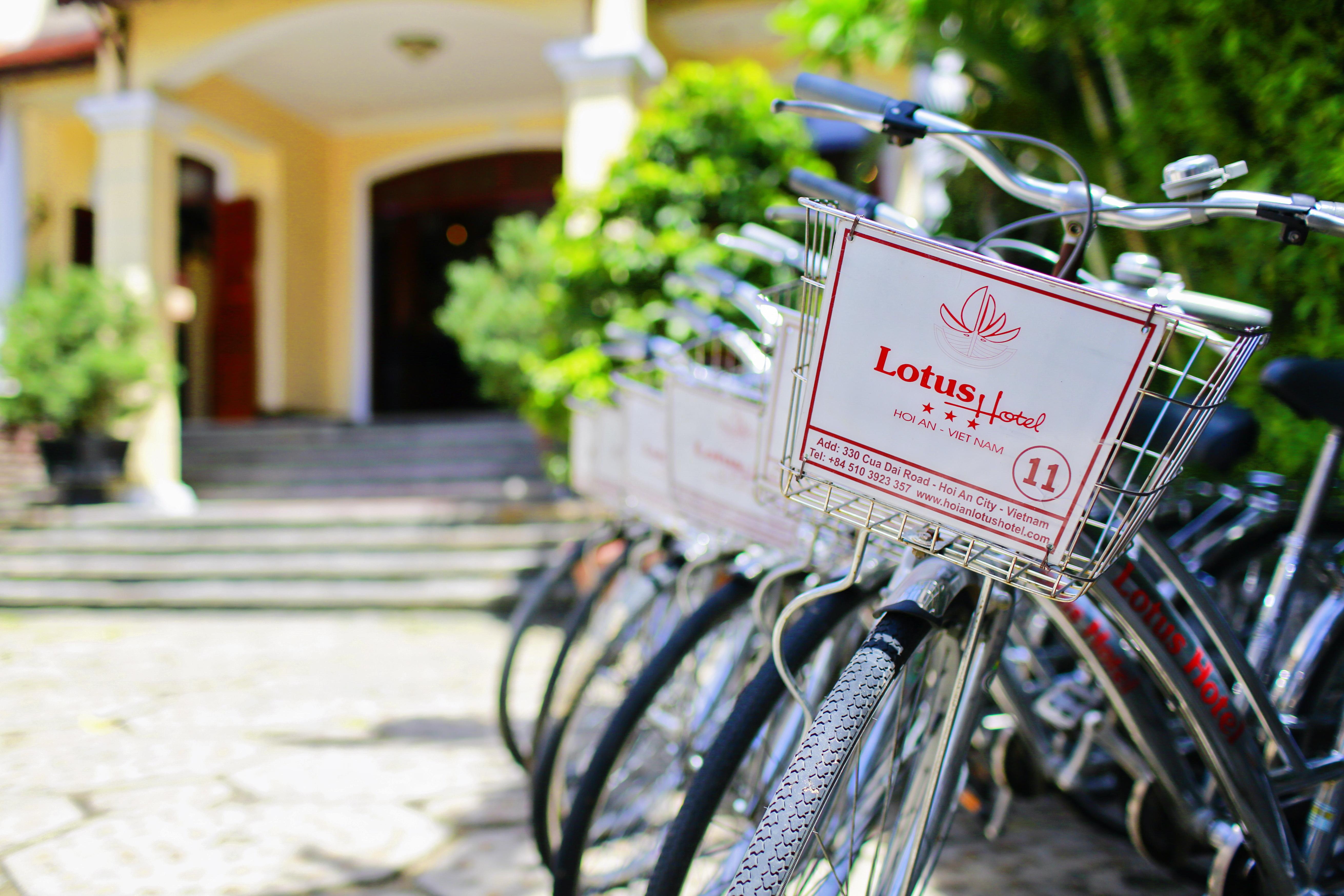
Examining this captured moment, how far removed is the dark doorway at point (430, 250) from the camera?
865cm

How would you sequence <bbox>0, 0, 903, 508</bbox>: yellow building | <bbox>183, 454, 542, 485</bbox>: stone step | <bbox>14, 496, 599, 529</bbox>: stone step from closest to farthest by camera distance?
<bbox>14, 496, 599, 529</bbox>: stone step → <bbox>0, 0, 903, 508</bbox>: yellow building → <bbox>183, 454, 542, 485</bbox>: stone step

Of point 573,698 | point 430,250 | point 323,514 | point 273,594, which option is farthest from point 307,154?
point 573,698

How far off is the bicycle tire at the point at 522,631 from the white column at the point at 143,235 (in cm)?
476

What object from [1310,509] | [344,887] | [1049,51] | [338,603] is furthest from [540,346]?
[1310,509]

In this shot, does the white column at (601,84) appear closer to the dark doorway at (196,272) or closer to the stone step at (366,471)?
the stone step at (366,471)

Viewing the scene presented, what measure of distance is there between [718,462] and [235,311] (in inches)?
316

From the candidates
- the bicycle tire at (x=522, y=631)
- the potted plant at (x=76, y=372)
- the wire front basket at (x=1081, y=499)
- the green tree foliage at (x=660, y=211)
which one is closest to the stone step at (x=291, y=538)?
the potted plant at (x=76, y=372)

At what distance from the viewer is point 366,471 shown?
638 centimetres

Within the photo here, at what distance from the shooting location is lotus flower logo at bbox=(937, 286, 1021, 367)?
0.90 meters

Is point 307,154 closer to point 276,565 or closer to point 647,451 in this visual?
point 276,565

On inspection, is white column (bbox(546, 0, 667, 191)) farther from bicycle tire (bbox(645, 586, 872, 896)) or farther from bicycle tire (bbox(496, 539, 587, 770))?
bicycle tire (bbox(645, 586, 872, 896))

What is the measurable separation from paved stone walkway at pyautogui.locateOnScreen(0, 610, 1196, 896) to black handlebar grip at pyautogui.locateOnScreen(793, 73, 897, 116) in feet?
4.92

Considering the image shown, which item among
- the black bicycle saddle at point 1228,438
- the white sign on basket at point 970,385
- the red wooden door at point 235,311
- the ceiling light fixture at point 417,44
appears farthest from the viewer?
the red wooden door at point 235,311

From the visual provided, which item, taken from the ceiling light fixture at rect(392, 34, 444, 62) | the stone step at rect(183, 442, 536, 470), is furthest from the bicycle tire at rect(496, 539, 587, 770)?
the ceiling light fixture at rect(392, 34, 444, 62)
